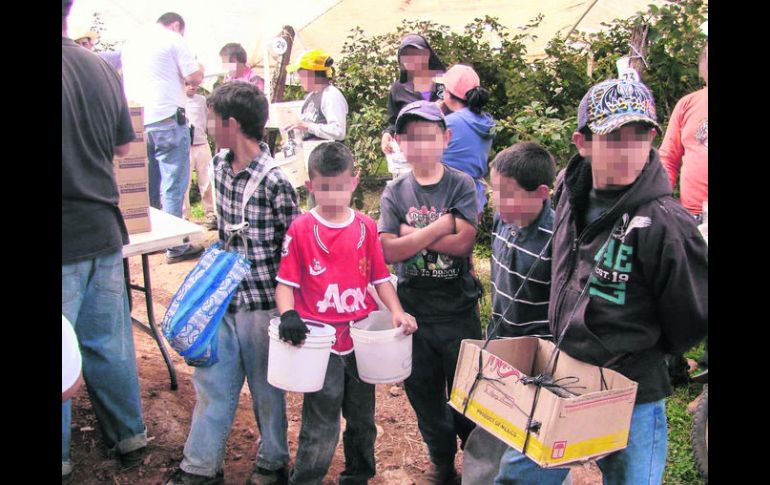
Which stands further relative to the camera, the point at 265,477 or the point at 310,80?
the point at 310,80

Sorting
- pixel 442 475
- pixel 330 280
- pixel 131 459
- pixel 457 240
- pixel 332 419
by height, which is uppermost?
pixel 457 240

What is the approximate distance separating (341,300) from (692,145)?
255cm

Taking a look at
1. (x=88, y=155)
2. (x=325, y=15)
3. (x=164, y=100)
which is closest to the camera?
(x=88, y=155)

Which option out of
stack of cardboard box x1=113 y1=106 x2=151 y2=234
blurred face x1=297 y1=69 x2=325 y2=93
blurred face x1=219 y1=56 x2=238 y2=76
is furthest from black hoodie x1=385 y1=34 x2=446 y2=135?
blurred face x1=219 y1=56 x2=238 y2=76

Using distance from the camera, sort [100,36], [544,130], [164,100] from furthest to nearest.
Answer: [100,36] → [164,100] → [544,130]

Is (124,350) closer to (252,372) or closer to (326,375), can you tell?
(252,372)

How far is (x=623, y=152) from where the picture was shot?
225cm

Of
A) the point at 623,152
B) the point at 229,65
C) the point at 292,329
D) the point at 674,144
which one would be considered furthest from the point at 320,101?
the point at 623,152

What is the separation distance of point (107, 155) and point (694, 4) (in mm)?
5481

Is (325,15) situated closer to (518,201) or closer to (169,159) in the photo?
(169,159)

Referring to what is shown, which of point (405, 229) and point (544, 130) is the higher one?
point (544, 130)

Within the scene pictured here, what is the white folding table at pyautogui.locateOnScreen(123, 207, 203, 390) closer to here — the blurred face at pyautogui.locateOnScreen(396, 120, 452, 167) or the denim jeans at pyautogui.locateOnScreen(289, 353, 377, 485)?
the denim jeans at pyautogui.locateOnScreen(289, 353, 377, 485)

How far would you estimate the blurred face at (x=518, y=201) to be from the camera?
2938 mm

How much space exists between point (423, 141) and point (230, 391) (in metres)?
1.46
